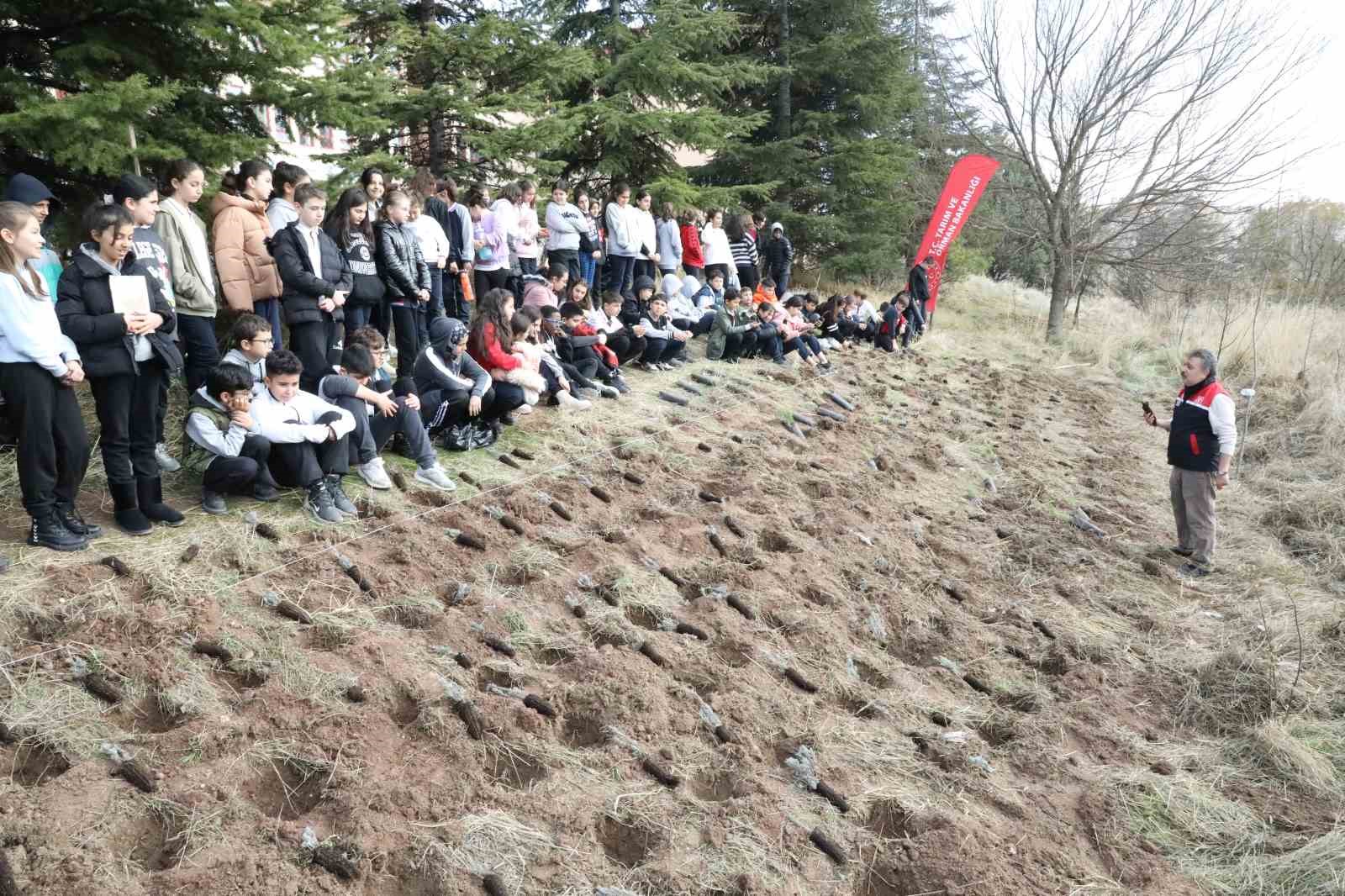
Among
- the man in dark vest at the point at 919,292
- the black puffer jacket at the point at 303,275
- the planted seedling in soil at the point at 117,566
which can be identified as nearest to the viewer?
the planted seedling in soil at the point at 117,566

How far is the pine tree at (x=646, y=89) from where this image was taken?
500 inches

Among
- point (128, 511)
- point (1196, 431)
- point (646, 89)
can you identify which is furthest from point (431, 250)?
point (646, 89)

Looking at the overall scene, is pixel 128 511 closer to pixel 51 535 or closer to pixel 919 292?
pixel 51 535

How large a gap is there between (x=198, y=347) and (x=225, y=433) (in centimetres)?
78

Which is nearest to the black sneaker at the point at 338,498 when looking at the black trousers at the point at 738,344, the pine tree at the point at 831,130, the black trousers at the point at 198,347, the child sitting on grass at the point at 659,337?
the black trousers at the point at 198,347

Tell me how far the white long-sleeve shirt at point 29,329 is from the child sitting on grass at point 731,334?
6983 mm

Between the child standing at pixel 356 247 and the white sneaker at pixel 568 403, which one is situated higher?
the child standing at pixel 356 247

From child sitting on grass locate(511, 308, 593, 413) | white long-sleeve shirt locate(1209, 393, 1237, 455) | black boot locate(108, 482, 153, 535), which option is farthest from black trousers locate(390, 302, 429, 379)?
white long-sleeve shirt locate(1209, 393, 1237, 455)

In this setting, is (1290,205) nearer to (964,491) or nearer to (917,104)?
(917,104)

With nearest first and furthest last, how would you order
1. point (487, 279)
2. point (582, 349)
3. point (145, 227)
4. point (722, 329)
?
point (145, 227) → point (582, 349) → point (487, 279) → point (722, 329)

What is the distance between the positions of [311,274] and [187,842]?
349 cm

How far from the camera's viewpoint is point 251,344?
4539mm

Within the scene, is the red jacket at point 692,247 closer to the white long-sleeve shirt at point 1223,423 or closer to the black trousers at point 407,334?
the black trousers at point 407,334

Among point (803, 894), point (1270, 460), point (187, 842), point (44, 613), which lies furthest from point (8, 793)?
point (1270, 460)
